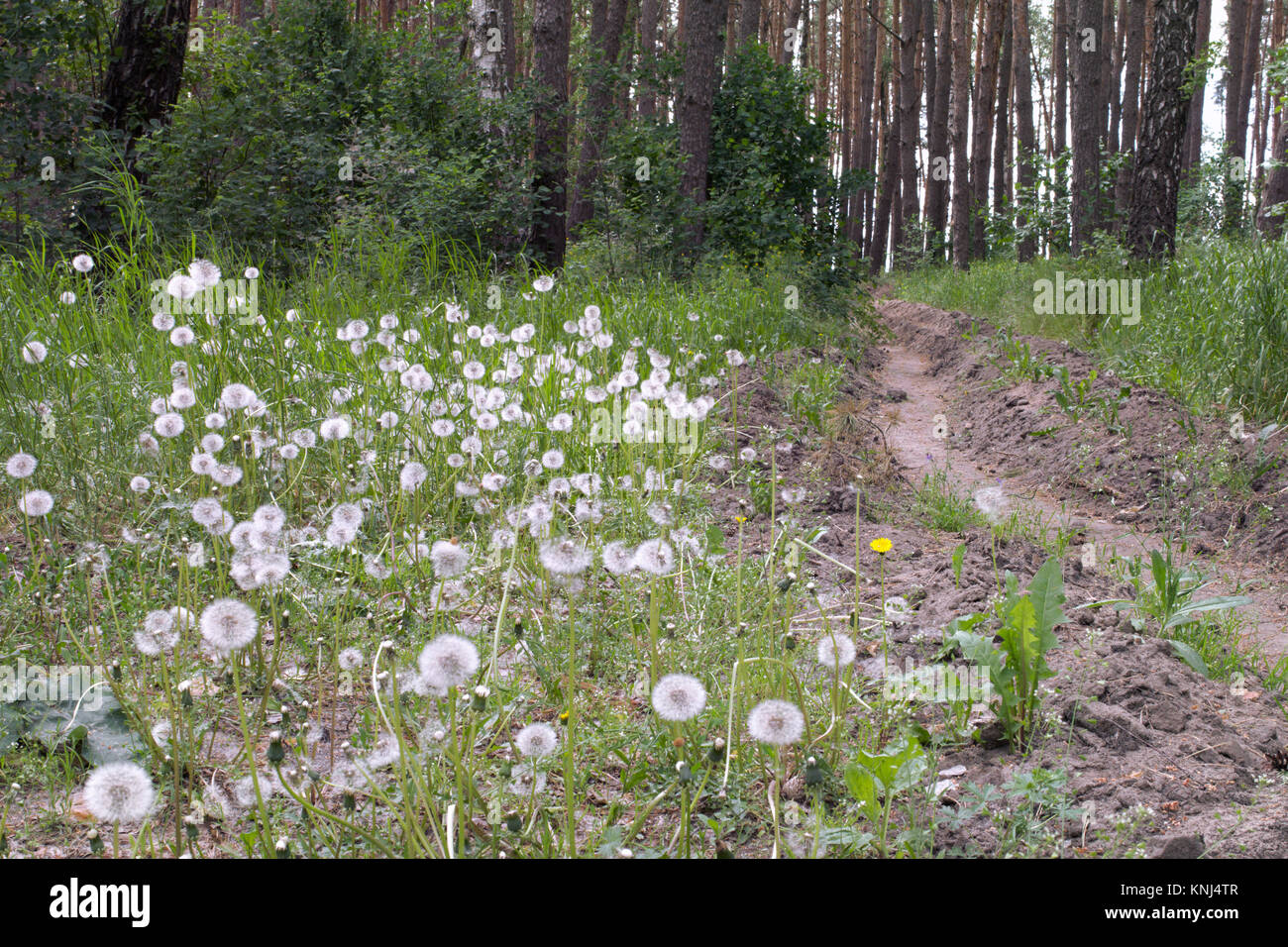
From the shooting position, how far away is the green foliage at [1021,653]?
1.99 metres

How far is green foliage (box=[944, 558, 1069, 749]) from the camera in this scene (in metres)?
1.99

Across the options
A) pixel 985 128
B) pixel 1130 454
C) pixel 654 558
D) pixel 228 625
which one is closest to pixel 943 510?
pixel 1130 454

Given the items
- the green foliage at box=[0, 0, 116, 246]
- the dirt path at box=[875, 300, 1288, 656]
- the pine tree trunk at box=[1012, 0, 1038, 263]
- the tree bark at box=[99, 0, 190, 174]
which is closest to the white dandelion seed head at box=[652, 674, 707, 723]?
the dirt path at box=[875, 300, 1288, 656]

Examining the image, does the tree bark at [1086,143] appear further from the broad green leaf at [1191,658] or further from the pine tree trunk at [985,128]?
the broad green leaf at [1191,658]

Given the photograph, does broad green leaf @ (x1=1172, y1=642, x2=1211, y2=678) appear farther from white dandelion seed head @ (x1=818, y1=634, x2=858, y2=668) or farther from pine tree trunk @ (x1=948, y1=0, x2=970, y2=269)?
pine tree trunk @ (x1=948, y1=0, x2=970, y2=269)

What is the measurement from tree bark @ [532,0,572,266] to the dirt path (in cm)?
361

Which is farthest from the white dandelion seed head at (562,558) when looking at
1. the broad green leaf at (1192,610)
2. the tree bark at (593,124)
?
the tree bark at (593,124)

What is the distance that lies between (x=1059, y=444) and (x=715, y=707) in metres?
3.94

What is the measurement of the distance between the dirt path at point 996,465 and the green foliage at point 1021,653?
1.25 metres

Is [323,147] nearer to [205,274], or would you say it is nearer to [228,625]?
[205,274]

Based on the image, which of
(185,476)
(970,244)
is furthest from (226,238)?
(970,244)

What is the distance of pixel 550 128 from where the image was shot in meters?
9.13

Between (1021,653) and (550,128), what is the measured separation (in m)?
8.34

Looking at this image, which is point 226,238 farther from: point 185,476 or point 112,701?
point 112,701
